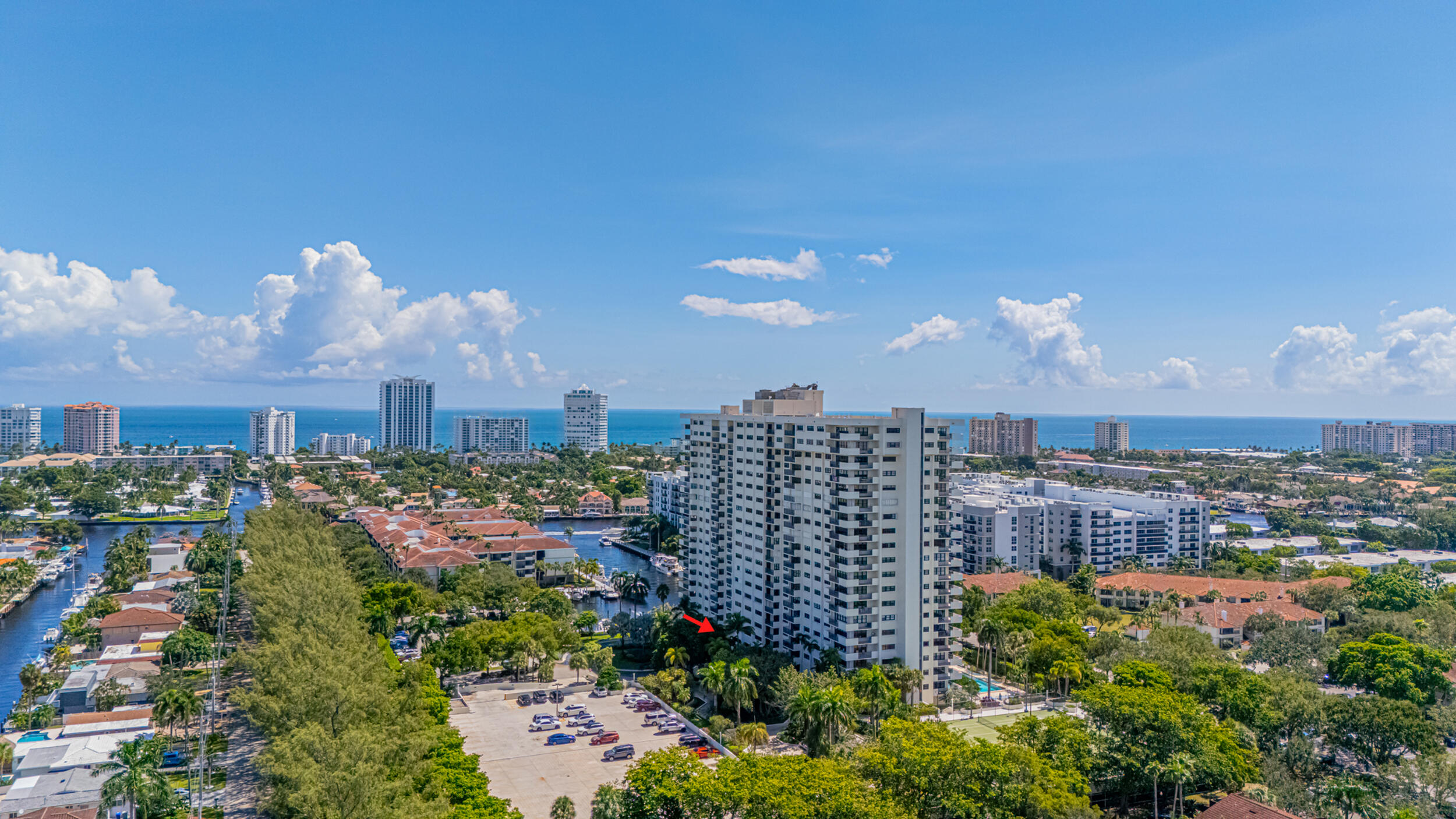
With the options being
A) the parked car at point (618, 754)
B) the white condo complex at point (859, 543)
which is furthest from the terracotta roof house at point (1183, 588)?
the parked car at point (618, 754)

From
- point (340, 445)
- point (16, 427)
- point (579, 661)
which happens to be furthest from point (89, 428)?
point (579, 661)

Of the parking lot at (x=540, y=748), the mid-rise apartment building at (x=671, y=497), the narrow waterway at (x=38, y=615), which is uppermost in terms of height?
the mid-rise apartment building at (x=671, y=497)

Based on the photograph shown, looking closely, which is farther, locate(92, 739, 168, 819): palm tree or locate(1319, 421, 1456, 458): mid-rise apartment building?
locate(1319, 421, 1456, 458): mid-rise apartment building

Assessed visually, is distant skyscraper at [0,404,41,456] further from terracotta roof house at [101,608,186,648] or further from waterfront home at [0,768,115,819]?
waterfront home at [0,768,115,819]

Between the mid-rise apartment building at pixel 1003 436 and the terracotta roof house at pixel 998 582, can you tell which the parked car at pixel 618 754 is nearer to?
the terracotta roof house at pixel 998 582

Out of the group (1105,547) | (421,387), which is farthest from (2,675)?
(421,387)

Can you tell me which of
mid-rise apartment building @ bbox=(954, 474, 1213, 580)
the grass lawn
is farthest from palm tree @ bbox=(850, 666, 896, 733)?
mid-rise apartment building @ bbox=(954, 474, 1213, 580)
